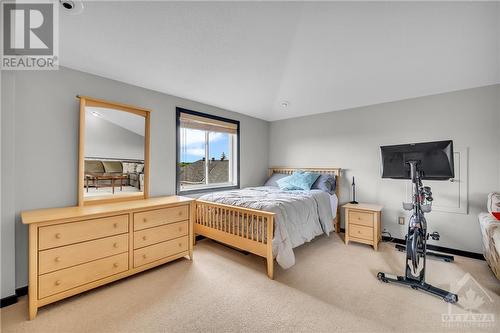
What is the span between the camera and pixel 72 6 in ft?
5.64

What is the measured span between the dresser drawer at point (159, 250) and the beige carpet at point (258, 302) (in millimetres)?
157

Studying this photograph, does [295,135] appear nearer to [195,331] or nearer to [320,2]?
[320,2]

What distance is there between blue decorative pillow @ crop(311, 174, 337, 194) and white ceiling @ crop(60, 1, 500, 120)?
56.9 inches

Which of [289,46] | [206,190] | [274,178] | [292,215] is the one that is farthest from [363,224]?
[289,46]

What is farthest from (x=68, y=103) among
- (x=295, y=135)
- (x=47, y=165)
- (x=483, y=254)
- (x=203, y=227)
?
(x=483, y=254)

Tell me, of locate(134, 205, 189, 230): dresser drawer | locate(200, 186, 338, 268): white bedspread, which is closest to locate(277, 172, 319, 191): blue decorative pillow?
locate(200, 186, 338, 268): white bedspread

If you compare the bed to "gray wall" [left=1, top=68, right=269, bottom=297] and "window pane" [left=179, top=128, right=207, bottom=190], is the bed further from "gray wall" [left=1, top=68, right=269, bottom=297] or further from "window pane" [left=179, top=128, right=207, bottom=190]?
"gray wall" [left=1, top=68, right=269, bottom=297]

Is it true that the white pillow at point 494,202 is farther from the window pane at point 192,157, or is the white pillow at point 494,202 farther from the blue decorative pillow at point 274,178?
the window pane at point 192,157

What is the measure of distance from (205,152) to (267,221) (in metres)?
2.10

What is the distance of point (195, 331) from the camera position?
159cm

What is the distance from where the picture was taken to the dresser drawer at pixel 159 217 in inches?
92.1

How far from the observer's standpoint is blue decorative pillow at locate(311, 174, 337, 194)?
12.0 feet

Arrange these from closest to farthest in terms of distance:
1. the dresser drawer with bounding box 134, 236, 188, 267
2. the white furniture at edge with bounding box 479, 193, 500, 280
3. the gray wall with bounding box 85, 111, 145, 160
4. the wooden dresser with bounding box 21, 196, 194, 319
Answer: the wooden dresser with bounding box 21, 196, 194, 319, the white furniture at edge with bounding box 479, 193, 500, 280, the dresser drawer with bounding box 134, 236, 188, 267, the gray wall with bounding box 85, 111, 145, 160

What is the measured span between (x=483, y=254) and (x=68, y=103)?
5209 mm
